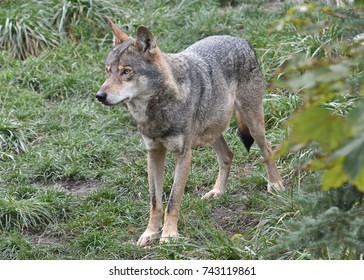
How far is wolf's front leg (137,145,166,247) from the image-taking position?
621cm

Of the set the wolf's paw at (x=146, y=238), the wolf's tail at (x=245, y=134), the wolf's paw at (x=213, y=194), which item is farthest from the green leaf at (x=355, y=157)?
the wolf's tail at (x=245, y=134)

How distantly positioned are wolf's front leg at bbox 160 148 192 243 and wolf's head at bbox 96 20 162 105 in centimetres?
65

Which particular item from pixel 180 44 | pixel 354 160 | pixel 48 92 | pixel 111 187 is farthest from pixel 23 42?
pixel 354 160

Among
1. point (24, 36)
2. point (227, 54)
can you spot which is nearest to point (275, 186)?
point (227, 54)

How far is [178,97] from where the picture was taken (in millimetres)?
6121

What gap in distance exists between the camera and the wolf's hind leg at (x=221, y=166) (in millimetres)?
A: 7086

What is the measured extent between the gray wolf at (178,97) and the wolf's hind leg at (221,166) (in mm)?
10

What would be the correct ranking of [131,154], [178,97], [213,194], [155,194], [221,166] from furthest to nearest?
1. [131,154]
2. [221,166]
3. [213,194]
4. [155,194]
5. [178,97]

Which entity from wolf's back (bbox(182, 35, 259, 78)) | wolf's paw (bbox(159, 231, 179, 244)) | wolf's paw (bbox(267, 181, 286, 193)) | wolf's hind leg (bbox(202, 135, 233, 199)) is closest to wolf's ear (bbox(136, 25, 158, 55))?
wolf's back (bbox(182, 35, 259, 78))

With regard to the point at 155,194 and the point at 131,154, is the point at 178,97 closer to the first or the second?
the point at 155,194

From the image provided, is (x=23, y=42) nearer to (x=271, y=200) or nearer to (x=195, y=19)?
(x=195, y=19)

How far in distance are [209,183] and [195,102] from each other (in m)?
1.41

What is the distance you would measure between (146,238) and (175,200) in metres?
0.39

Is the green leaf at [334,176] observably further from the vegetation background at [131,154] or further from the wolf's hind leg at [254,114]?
the wolf's hind leg at [254,114]
